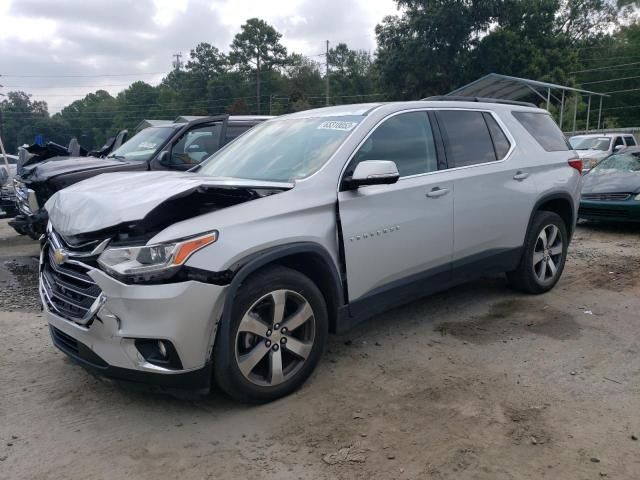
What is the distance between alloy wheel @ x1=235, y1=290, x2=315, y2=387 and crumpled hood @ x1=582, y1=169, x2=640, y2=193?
23.0 feet

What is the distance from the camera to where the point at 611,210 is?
28.2 ft

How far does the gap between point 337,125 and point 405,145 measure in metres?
0.56

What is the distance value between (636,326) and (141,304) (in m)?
4.04

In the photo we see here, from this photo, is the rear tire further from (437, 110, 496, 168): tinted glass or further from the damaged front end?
the damaged front end

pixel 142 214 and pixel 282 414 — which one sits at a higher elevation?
pixel 142 214

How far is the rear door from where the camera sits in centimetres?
440

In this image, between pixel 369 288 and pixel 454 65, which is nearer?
pixel 369 288

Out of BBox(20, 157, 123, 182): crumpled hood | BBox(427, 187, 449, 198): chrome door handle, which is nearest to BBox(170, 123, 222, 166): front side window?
BBox(20, 157, 123, 182): crumpled hood

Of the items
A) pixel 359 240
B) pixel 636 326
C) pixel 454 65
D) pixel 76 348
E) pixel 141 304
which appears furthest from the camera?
pixel 454 65

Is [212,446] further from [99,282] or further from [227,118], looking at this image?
[227,118]

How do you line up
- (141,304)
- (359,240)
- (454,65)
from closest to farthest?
(141,304)
(359,240)
(454,65)

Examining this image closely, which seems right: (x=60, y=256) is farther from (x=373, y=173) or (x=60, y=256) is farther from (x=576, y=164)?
(x=576, y=164)

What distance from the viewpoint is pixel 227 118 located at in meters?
7.66

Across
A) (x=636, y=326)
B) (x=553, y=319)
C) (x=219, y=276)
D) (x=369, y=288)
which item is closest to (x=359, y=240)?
(x=369, y=288)
